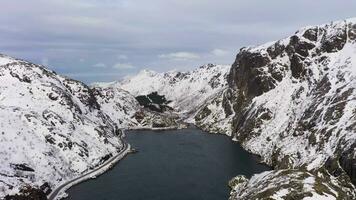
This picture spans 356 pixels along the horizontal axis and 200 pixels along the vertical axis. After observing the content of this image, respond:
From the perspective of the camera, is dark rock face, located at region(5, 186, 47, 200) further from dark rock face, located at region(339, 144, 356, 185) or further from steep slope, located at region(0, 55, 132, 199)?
dark rock face, located at region(339, 144, 356, 185)

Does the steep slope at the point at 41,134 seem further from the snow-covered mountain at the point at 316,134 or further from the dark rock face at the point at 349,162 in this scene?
the dark rock face at the point at 349,162

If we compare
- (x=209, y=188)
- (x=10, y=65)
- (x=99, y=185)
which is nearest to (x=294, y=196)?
(x=209, y=188)

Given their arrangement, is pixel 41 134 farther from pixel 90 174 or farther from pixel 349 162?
pixel 349 162

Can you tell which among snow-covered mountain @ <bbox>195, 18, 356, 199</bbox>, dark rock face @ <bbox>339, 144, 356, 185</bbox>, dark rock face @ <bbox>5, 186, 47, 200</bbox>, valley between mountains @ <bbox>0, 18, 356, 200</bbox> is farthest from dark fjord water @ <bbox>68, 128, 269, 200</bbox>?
dark rock face @ <bbox>339, 144, 356, 185</bbox>

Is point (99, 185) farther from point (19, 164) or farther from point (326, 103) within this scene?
point (326, 103)

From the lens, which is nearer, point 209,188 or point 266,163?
point 209,188

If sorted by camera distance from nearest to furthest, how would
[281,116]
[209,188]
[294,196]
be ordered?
[294,196], [209,188], [281,116]
